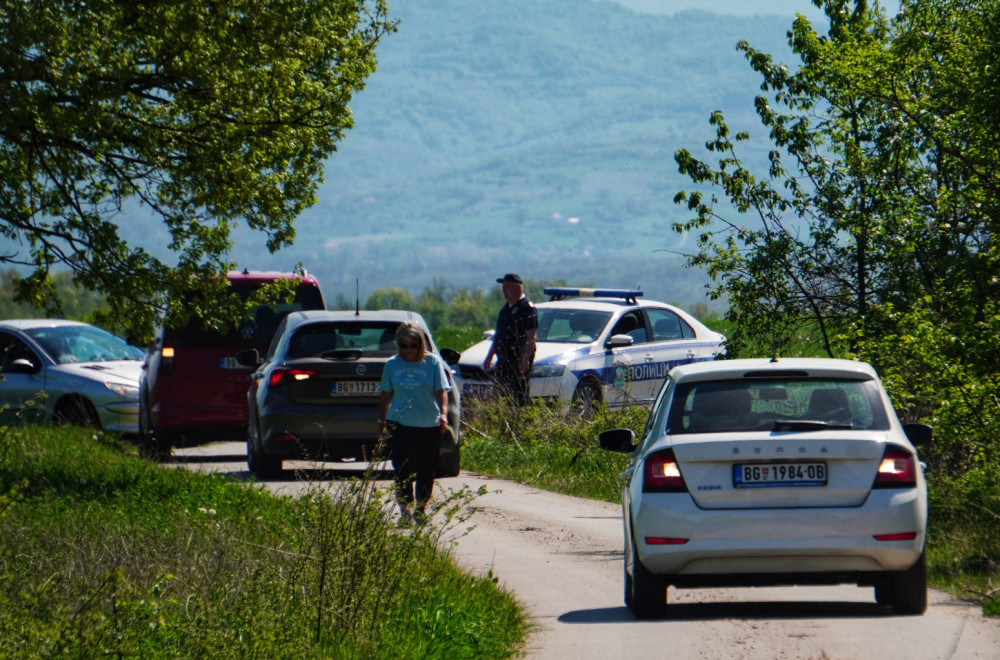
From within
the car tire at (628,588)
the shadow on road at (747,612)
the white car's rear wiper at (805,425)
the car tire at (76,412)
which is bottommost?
the shadow on road at (747,612)

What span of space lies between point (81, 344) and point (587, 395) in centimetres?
664

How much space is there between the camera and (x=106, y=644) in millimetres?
6211

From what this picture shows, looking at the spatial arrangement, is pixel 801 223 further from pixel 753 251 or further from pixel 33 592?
pixel 33 592

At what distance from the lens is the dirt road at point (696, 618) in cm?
806

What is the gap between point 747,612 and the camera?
9.41 metres

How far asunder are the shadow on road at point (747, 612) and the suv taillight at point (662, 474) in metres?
0.81

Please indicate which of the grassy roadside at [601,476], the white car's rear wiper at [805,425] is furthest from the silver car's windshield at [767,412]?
the grassy roadside at [601,476]

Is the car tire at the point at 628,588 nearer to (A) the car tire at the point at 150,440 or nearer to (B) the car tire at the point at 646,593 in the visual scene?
(B) the car tire at the point at 646,593

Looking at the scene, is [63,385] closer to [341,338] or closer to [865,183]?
[341,338]

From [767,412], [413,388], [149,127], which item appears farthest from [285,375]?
[767,412]

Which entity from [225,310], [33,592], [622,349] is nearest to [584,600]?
[33,592]

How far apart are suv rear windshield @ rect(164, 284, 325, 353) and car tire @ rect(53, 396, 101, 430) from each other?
7.79 ft

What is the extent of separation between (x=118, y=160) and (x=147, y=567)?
9.25m

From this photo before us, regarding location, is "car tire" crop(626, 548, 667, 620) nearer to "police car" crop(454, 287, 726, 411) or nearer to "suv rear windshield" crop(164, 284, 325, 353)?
"suv rear windshield" crop(164, 284, 325, 353)
